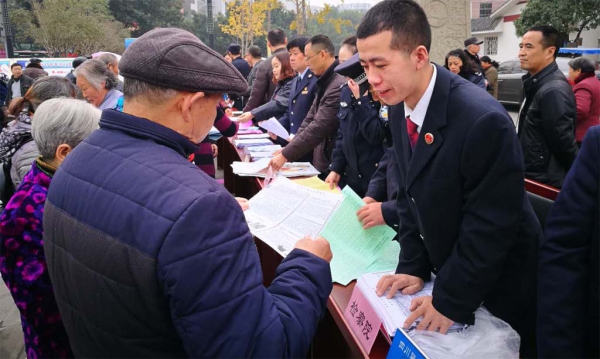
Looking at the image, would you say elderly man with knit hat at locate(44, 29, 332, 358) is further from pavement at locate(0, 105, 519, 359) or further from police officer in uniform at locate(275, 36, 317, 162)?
police officer in uniform at locate(275, 36, 317, 162)

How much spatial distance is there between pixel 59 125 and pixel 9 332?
6.87ft

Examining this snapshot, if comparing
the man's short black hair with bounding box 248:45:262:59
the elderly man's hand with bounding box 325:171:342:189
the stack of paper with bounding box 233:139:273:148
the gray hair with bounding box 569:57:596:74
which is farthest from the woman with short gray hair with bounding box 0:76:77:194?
the man's short black hair with bounding box 248:45:262:59

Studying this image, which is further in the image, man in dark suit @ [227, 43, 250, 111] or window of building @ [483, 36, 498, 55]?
window of building @ [483, 36, 498, 55]

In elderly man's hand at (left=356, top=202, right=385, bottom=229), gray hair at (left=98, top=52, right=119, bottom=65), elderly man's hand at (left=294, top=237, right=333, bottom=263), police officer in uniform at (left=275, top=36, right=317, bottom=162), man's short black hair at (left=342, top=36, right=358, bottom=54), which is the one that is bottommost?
elderly man's hand at (left=356, top=202, right=385, bottom=229)

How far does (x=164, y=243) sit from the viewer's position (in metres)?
0.87

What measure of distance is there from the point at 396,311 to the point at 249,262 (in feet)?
1.91

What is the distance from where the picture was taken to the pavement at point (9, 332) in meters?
2.91

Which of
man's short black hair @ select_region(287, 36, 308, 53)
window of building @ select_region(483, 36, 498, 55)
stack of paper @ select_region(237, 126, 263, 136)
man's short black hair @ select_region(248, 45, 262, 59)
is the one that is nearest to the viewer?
man's short black hair @ select_region(287, 36, 308, 53)

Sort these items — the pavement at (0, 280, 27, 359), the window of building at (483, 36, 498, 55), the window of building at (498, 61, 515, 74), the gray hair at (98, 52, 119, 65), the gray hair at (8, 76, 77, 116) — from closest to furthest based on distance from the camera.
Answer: the gray hair at (8, 76, 77, 116) < the pavement at (0, 280, 27, 359) < the gray hair at (98, 52, 119, 65) < the window of building at (498, 61, 515, 74) < the window of building at (483, 36, 498, 55)

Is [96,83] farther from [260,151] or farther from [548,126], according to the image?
[548,126]

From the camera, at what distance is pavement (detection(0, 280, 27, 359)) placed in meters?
2.91

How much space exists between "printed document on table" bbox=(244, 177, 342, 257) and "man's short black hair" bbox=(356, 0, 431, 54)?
768 mm

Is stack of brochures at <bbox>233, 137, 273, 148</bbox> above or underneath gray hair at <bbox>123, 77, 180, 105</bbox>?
underneath

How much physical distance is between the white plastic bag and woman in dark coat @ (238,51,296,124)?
3.55 metres
